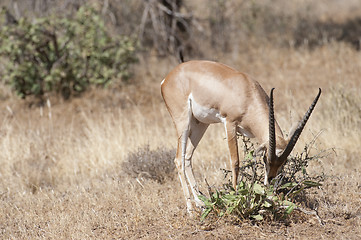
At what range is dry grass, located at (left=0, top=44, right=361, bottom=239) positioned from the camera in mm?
4930

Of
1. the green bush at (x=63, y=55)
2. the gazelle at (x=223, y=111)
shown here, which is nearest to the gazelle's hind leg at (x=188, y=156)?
the gazelle at (x=223, y=111)

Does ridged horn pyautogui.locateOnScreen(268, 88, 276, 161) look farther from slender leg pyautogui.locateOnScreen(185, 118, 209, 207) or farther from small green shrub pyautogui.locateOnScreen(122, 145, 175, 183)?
small green shrub pyautogui.locateOnScreen(122, 145, 175, 183)

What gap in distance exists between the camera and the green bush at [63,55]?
10.5 meters

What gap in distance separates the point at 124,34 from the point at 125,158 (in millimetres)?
6308

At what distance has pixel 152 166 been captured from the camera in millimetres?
6664

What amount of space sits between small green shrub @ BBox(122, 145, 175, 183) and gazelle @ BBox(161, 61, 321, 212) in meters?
1.08

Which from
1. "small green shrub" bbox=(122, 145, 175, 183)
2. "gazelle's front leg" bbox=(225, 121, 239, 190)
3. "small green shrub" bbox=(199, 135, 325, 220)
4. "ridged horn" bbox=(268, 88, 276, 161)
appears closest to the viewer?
"ridged horn" bbox=(268, 88, 276, 161)

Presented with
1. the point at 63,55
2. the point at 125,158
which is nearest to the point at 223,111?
the point at 125,158

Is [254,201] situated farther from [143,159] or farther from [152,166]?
[143,159]

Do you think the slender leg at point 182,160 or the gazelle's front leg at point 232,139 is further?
the slender leg at point 182,160

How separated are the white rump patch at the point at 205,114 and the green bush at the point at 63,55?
19.3 ft

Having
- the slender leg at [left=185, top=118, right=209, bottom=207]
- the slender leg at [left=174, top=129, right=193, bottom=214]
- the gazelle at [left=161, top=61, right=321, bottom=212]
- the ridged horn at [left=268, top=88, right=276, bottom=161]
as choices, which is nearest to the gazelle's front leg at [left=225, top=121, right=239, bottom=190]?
the gazelle at [left=161, top=61, right=321, bottom=212]

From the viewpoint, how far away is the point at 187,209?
523 cm

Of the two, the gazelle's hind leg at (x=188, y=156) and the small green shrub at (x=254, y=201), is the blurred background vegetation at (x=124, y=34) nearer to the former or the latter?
the gazelle's hind leg at (x=188, y=156)
